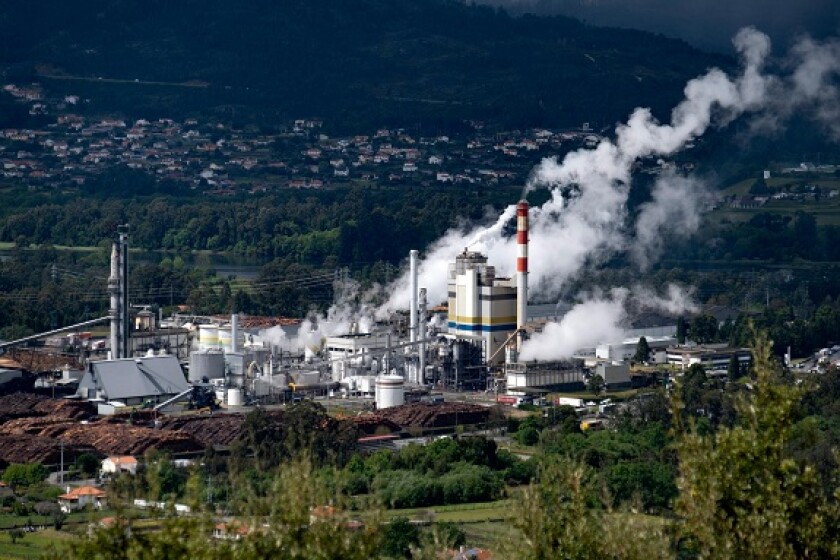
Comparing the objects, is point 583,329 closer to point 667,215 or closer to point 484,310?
point 484,310

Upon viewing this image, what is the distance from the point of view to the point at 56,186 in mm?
68562

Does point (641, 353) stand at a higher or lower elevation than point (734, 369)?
higher

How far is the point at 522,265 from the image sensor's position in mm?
34188

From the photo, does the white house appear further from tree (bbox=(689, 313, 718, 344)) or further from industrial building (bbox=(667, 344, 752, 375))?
tree (bbox=(689, 313, 718, 344))

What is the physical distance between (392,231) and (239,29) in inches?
1765

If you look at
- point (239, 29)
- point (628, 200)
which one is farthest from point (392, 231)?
point (239, 29)

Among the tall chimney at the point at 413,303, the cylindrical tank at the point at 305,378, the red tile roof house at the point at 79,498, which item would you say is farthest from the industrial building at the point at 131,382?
the red tile roof house at the point at 79,498

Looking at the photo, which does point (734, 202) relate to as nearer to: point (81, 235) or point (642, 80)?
point (81, 235)

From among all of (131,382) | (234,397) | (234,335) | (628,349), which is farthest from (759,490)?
(628,349)

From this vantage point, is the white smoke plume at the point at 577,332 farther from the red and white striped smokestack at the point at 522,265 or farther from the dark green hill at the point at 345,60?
the dark green hill at the point at 345,60

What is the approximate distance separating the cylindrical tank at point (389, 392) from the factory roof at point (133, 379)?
303 cm

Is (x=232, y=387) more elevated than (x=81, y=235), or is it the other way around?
(x=81, y=235)

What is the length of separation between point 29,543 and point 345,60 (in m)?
76.5

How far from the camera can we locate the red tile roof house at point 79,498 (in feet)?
75.1
